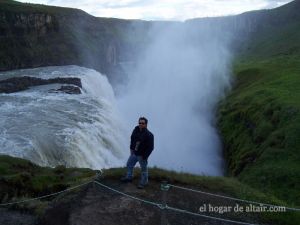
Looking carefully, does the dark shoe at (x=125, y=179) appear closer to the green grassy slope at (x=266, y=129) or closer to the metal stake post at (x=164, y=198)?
the metal stake post at (x=164, y=198)

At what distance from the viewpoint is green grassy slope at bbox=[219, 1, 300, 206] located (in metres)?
21.6

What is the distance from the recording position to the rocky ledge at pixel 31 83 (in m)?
44.0

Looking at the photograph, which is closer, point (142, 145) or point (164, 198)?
point (164, 198)

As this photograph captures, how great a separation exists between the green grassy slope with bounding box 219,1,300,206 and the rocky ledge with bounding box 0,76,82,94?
15.8m

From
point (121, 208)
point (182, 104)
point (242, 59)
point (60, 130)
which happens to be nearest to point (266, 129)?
point (60, 130)

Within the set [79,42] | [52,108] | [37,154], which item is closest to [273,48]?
[79,42]

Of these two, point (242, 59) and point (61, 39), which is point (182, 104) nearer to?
point (61, 39)

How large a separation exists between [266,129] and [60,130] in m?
13.6

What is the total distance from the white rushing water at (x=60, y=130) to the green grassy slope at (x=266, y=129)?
876 cm

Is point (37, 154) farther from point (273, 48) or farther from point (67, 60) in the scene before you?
point (273, 48)

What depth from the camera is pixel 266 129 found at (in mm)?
28766

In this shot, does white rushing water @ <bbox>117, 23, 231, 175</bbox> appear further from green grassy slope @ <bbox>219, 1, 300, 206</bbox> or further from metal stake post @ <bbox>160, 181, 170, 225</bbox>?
metal stake post @ <bbox>160, 181, 170, 225</bbox>

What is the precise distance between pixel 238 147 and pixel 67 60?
197 ft

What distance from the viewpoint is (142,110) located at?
5153 centimetres
